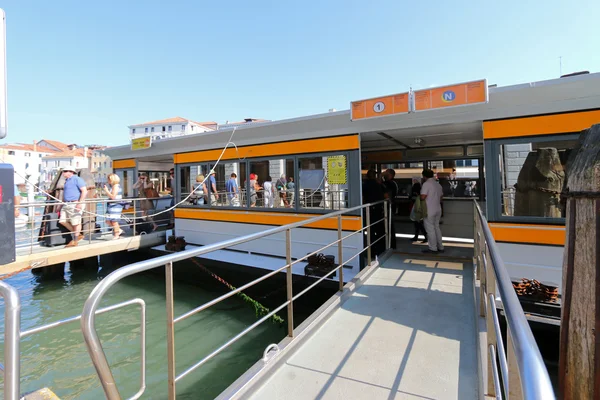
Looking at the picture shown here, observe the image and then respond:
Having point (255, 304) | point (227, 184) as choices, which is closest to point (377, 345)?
point (255, 304)

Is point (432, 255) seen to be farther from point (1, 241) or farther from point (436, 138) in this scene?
point (1, 241)

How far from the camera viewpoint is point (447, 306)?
3484 millimetres

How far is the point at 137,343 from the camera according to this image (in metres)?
4.93

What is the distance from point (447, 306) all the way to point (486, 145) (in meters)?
2.35

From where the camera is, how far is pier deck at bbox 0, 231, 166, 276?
639cm

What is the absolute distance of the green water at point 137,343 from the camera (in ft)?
13.1

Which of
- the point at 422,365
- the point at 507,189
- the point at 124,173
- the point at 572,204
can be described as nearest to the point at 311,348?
the point at 422,365

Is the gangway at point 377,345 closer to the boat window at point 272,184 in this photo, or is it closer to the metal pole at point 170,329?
the metal pole at point 170,329

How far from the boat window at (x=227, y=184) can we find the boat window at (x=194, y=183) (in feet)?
0.82

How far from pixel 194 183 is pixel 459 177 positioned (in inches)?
242

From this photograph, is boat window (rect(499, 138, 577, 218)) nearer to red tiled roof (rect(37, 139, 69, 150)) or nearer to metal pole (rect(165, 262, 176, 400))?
metal pole (rect(165, 262, 176, 400))

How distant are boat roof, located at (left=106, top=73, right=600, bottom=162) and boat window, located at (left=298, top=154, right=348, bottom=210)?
0.46m

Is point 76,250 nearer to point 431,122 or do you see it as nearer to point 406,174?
point 431,122


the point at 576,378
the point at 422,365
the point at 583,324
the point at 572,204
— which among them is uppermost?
the point at 572,204
